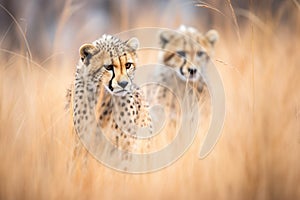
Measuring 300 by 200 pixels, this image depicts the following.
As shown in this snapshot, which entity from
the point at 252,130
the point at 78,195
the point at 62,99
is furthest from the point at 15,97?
the point at 252,130

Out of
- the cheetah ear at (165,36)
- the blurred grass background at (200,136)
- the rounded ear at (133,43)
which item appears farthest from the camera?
the cheetah ear at (165,36)

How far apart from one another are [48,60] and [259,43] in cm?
72

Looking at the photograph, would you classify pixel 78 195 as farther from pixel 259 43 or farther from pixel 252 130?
pixel 259 43

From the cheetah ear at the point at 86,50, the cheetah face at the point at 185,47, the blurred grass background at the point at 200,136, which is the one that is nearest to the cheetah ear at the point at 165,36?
the cheetah face at the point at 185,47

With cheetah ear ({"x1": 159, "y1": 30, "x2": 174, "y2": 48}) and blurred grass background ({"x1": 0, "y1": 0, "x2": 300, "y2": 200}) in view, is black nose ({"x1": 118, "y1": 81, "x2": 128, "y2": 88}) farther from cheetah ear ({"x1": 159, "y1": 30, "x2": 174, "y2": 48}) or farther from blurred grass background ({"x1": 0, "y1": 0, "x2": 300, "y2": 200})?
cheetah ear ({"x1": 159, "y1": 30, "x2": 174, "y2": 48})

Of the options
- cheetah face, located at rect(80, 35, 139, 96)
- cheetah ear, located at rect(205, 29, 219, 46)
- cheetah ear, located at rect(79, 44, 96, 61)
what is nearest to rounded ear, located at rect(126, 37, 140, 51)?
cheetah face, located at rect(80, 35, 139, 96)

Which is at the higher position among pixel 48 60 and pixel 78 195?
pixel 48 60

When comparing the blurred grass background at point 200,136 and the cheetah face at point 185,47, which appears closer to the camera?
the blurred grass background at point 200,136

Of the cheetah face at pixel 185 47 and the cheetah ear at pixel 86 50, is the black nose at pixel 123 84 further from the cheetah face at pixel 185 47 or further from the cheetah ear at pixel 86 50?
the cheetah face at pixel 185 47

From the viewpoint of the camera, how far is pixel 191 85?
1.71 meters

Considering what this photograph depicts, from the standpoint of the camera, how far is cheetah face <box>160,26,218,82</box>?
1.72 meters

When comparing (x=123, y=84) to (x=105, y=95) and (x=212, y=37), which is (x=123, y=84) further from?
(x=212, y=37)

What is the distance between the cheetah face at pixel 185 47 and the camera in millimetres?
1718

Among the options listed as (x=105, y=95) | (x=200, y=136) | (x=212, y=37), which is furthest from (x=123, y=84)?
(x=212, y=37)
